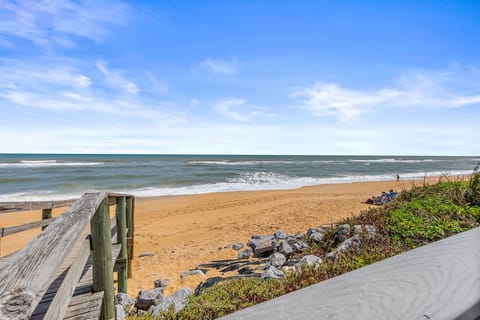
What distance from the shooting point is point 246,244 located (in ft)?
22.9

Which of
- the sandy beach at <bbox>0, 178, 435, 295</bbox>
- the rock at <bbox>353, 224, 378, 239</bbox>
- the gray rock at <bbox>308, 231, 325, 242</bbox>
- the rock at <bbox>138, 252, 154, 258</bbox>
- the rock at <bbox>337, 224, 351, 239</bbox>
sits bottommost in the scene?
the rock at <bbox>138, 252, 154, 258</bbox>

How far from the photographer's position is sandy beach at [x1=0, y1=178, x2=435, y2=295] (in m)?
5.95

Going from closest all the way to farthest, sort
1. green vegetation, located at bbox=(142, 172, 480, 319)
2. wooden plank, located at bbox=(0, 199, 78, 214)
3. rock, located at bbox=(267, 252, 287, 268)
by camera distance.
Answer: green vegetation, located at bbox=(142, 172, 480, 319) → wooden plank, located at bbox=(0, 199, 78, 214) → rock, located at bbox=(267, 252, 287, 268)

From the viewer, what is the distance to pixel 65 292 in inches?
62.7

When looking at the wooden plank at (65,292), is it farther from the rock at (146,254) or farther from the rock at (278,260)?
the rock at (146,254)

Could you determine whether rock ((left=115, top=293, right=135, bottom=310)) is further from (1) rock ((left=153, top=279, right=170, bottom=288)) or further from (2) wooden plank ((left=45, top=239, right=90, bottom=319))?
(2) wooden plank ((left=45, top=239, right=90, bottom=319))

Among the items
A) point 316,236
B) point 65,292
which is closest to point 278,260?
point 316,236

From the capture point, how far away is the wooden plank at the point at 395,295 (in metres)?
0.72

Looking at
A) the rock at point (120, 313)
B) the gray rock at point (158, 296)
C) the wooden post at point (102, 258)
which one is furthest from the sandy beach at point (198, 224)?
the wooden post at point (102, 258)

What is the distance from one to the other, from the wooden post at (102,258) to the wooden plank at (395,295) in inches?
78.9

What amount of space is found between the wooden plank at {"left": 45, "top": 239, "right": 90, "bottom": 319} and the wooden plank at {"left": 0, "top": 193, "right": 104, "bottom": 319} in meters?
0.46

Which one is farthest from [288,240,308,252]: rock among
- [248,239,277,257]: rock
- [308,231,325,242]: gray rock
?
[248,239,277,257]: rock

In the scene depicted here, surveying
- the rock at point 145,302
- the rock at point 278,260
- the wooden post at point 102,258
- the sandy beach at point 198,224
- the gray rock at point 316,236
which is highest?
the wooden post at point 102,258

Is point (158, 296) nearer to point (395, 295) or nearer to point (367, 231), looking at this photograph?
point (367, 231)
